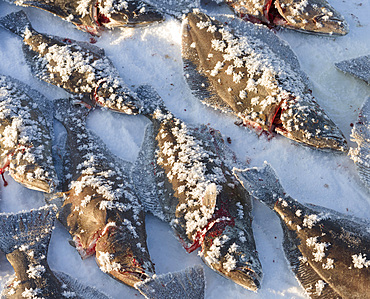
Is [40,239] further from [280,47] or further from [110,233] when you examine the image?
[280,47]

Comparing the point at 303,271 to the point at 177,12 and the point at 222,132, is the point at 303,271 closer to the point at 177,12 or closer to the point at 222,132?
the point at 222,132

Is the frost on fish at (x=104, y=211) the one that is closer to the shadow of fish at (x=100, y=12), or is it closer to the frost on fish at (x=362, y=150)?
the shadow of fish at (x=100, y=12)

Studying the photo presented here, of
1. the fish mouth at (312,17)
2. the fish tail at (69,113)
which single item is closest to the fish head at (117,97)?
the fish tail at (69,113)

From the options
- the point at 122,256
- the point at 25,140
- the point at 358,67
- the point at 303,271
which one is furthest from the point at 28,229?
the point at 358,67

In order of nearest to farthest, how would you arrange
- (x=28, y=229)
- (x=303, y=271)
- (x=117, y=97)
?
1. (x=303, y=271)
2. (x=28, y=229)
3. (x=117, y=97)

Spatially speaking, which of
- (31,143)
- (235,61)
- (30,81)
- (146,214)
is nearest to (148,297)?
(146,214)
